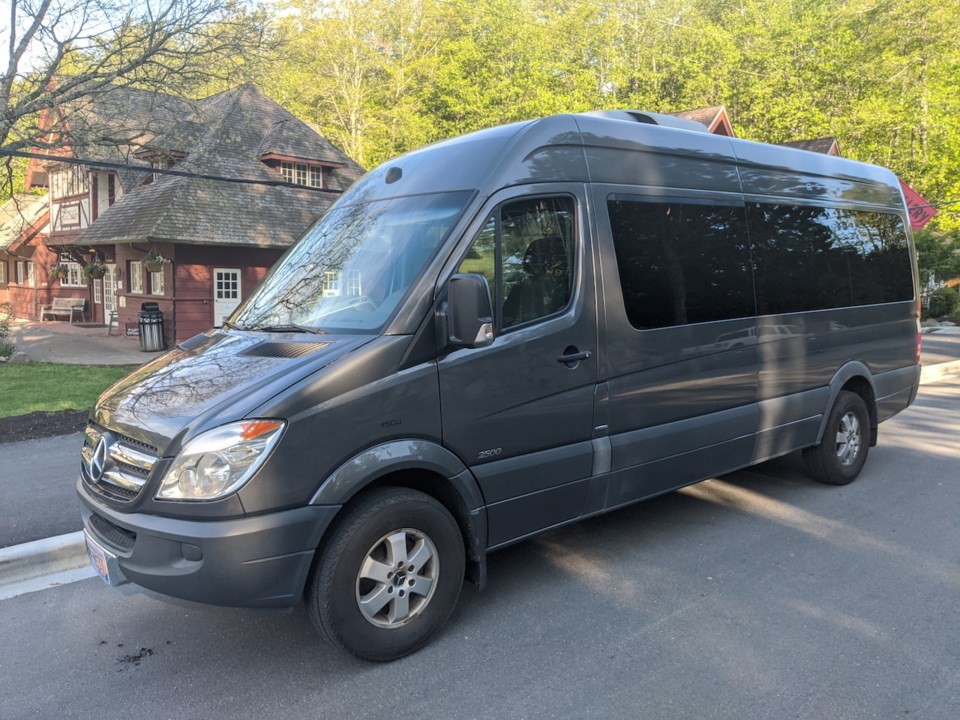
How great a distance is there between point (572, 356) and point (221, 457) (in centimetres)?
197

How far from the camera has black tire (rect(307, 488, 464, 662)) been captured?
3.33 metres

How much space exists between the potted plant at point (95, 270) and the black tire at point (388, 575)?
2305 centimetres

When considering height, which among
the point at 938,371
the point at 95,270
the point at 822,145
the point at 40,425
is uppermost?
the point at 822,145

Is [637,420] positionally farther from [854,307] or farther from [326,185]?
[326,185]

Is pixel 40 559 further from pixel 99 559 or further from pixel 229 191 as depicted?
pixel 229 191

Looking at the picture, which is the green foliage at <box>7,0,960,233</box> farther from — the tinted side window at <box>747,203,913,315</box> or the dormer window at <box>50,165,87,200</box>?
the tinted side window at <box>747,203,913,315</box>

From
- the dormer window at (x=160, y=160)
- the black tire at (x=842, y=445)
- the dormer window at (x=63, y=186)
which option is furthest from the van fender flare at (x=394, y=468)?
the dormer window at (x=63, y=186)

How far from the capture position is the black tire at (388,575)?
3328 mm

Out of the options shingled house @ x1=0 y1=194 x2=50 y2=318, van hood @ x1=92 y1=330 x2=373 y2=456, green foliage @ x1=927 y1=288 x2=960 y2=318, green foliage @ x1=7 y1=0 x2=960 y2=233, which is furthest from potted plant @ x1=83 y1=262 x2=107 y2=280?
green foliage @ x1=927 y1=288 x2=960 y2=318

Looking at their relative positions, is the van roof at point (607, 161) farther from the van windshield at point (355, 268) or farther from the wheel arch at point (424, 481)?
the wheel arch at point (424, 481)

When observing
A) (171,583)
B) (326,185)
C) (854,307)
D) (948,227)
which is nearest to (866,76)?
(948,227)

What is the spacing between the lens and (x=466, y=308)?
351 cm

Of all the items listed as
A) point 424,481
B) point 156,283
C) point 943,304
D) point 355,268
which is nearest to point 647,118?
point 355,268

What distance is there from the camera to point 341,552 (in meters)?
3.31
